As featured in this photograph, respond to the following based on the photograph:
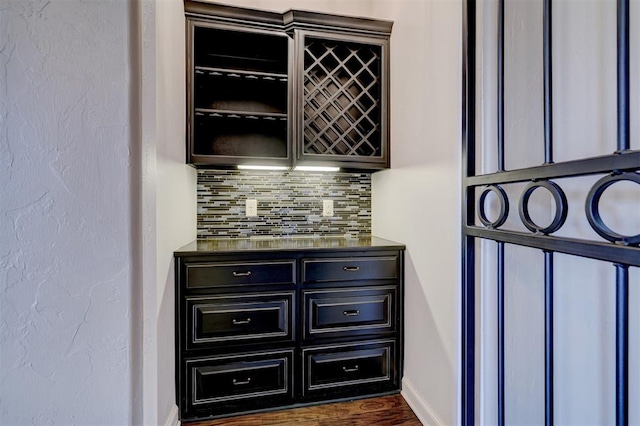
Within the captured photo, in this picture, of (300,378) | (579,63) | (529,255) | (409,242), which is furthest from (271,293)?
(579,63)

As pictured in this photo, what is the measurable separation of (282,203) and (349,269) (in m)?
0.75

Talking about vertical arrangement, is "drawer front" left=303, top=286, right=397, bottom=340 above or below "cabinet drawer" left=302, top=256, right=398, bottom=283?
below

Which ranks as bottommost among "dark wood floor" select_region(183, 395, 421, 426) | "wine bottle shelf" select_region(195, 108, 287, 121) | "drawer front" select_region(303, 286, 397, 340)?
"dark wood floor" select_region(183, 395, 421, 426)

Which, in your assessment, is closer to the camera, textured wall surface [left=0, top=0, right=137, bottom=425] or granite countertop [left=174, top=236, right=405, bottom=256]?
textured wall surface [left=0, top=0, right=137, bottom=425]

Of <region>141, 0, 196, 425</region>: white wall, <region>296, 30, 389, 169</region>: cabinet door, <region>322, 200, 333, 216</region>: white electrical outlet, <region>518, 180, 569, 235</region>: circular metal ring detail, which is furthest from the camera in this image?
<region>322, 200, 333, 216</region>: white electrical outlet

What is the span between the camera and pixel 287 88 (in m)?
2.13

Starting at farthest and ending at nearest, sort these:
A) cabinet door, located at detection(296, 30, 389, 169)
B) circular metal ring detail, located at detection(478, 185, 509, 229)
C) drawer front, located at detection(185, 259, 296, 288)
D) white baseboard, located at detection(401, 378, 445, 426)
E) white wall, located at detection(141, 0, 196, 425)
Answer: cabinet door, located at detection(296, 30, 389, 169) → drawer front, located at detection(185, 259, 296, 288) → white baseboard, located at detection(401, 378, 445, 426) → white wall, located at detection(141, 0, 196, 425) → circular metal ring detail, located at detection(478, 185, 509, 229)

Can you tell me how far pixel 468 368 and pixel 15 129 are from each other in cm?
128

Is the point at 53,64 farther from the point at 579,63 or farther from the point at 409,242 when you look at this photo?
the point at 409,242

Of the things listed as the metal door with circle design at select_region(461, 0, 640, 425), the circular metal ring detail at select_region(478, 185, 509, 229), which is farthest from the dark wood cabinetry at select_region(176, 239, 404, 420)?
the circular metal ring detail at select_region(478, 185, 509, 229)

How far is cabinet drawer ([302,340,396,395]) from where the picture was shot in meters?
1.96

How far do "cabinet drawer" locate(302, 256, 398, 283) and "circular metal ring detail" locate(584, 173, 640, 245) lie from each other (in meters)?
1.42

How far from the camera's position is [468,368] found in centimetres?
111

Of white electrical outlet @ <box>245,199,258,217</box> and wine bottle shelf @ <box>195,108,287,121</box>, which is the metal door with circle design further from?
white electrical outlet @ <box>245,199,258,217</box>
